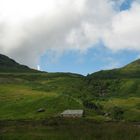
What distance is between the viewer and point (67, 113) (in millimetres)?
199125

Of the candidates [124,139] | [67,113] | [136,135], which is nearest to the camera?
[124,139]

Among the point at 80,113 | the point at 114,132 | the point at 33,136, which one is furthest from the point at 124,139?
the point at 80,113

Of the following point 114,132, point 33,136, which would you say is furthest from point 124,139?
point 33,136

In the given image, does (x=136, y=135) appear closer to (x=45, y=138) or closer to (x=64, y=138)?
(x=64, y=138)

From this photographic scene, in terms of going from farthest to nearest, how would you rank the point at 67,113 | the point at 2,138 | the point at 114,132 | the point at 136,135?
1. the point at 67,113
2. the point at 2,138
3. the point at 114,132
4. the point at 136,135

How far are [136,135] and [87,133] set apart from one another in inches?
236

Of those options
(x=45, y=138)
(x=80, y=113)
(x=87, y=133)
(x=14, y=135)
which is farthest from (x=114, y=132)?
(x=80, y=113)

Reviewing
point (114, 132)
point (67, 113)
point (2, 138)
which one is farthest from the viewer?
point (67, 113)

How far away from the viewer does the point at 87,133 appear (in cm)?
5009

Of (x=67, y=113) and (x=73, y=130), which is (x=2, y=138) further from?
(x=67, y=113)

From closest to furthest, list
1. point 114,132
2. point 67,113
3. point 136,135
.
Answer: point 136,135 < point 114,132 < point 67,113

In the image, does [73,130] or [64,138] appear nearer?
[64,138]

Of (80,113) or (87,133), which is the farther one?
(80,113)

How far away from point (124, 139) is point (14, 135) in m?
19.3
